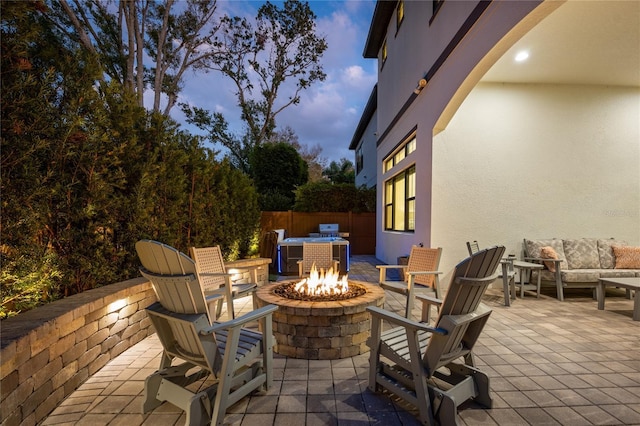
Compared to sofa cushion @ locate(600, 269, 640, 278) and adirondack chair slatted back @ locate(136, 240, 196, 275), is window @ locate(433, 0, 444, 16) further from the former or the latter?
adirondack chair slatted back @ locate(136, 240, 196, 275)

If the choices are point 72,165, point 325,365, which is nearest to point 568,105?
point 325,365

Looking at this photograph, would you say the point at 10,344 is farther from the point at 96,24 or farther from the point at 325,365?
the point at 96,24

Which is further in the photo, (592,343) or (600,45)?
(600,45)

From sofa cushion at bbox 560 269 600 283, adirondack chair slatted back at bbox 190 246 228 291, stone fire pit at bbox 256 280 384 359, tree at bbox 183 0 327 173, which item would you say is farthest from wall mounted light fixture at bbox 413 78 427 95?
tree at bbox 183 0 327 173

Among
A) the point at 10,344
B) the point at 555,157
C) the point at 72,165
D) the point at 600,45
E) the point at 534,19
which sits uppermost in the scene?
the point at 600,45

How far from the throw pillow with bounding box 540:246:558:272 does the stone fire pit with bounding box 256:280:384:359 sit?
3855 mm

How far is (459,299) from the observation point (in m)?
1.62

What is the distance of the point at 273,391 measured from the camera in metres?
2.05

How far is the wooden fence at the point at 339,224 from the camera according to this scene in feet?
33.7

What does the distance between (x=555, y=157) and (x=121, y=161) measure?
6.72m

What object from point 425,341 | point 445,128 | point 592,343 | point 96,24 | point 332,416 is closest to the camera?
point 332,416

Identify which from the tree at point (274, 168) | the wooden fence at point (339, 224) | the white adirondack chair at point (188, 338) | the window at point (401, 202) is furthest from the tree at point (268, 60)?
the white adirondack chair at point (188, 338)

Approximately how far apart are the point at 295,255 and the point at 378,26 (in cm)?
728

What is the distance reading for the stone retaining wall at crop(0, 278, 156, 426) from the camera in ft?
4.97
